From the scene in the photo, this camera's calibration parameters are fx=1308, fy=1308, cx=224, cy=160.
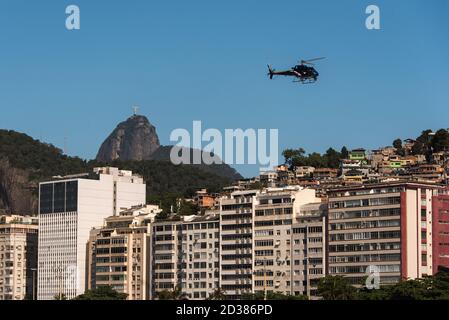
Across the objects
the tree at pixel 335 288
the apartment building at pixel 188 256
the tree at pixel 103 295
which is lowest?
the tree at pixel 103 295

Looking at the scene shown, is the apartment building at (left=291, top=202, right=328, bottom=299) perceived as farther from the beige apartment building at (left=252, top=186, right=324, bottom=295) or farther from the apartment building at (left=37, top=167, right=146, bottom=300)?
the apartment building at (left=37, top=167, right=146, bottom=300)

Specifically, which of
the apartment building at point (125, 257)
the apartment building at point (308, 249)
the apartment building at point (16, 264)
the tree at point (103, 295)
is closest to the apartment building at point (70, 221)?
the apartment building at point (125, 257)

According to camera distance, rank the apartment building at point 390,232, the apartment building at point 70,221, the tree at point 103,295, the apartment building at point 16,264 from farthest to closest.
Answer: the apartment building at point 16,264 < the apartment building at point 70,221 < the tree at point 103,295 < the apartment building at point 390,232

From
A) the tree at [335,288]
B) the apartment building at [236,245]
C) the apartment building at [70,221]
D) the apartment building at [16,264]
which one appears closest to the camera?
the tree at [335,288]

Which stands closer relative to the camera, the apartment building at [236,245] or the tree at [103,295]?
the tree at [103,295]

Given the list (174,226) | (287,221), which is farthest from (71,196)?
(287,221)

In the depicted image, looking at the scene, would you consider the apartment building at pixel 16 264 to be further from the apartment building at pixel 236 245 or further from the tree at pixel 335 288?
the tree at pixel 335 288

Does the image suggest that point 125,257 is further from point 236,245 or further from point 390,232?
point 390,232

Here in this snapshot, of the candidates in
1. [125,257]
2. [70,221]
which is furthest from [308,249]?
[70,221]
